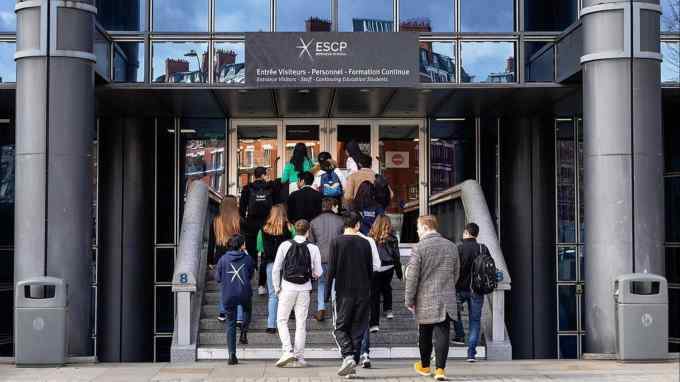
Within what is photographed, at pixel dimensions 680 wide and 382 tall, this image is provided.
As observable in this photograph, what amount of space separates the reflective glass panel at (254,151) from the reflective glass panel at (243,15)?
2613mm

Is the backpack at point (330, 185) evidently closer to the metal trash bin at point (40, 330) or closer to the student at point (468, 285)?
the student at point (468, 285)

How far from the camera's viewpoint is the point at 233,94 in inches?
722

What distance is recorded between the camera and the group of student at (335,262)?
11648mm

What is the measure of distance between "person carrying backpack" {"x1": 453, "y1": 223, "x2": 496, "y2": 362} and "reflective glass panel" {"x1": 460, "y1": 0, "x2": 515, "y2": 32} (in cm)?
619

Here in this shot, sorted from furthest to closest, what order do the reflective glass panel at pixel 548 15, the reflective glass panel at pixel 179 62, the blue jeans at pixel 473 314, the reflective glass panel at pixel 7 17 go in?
1. the reflective glass panel at pixel 548 15
2. the reflective glass panel at pixel 179 62
3. the reflective glass panel at pixel 7 17
4. the blue jeans at pixel 473 314

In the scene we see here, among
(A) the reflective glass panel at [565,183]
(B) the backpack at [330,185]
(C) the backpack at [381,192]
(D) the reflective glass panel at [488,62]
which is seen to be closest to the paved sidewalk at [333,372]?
(C) the backpack at [381,192]

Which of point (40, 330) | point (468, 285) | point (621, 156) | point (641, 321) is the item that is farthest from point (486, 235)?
point (40, 330)

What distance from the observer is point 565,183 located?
21.1m

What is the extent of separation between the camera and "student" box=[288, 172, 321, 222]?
1590 centimetres

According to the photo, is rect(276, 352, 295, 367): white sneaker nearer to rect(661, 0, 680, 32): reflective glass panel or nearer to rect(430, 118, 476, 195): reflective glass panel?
rect(430, 118, 476, 195): reflective glass panel

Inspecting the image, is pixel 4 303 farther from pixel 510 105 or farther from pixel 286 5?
pixel 510 105

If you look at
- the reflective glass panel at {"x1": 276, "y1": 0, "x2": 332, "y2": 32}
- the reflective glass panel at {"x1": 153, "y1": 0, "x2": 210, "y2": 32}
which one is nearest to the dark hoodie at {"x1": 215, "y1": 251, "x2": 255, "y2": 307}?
the reflective glass panel at {"x1": 276, "y1": 0, "x2": 332, "y2": 32}

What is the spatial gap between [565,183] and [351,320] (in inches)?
397

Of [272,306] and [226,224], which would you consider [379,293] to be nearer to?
[272,306]
